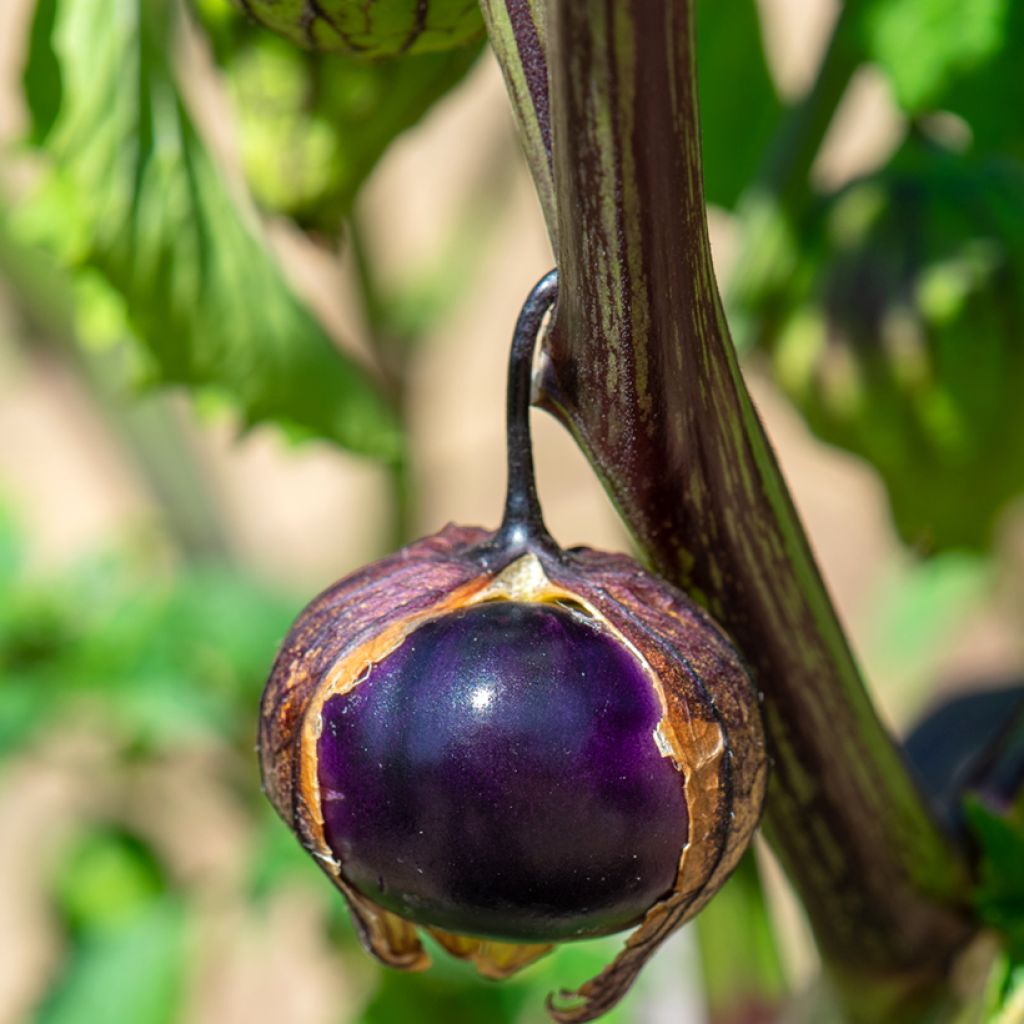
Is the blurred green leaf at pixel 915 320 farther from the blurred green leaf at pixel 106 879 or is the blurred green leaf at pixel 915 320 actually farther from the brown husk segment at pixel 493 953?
the blurred green leaf at pixel 106 879

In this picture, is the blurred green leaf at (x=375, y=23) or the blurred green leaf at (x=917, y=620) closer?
the blurred green leaf at (x=375, y=23)

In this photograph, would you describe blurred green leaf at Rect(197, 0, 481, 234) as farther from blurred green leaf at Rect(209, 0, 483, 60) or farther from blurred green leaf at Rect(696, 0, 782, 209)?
blurred green leaf at Rect(696, 0, 782, 209)

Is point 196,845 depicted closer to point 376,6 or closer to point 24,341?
point 24,341

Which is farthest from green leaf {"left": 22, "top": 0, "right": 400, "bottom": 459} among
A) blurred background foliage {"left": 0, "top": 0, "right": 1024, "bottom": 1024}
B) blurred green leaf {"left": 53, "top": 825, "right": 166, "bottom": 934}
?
blurred green leaf {"left": 53, "top": 825, "right": 166, "bottom": 934}

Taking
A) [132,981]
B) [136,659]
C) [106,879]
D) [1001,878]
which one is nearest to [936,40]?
[1001,878]

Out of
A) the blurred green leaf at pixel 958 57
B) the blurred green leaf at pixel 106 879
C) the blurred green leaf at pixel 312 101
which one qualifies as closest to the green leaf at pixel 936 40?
the blurred green leaf at pixel 958 57

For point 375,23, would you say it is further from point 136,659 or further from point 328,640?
point 136,659
